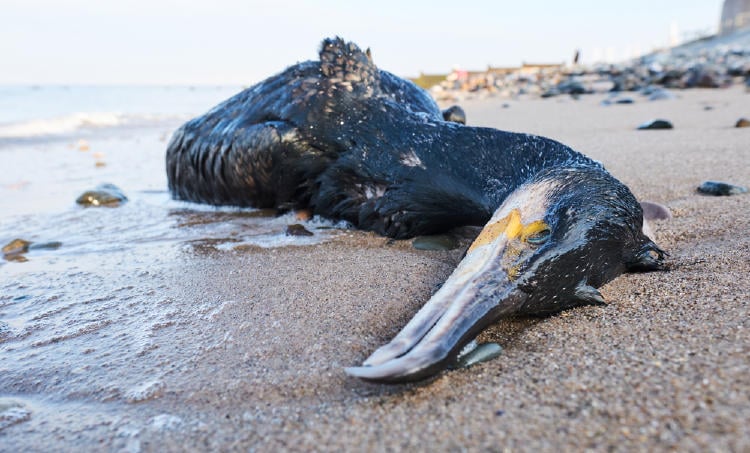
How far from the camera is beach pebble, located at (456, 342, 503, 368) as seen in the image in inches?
57.9

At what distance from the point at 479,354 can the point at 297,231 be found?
5.88 ft

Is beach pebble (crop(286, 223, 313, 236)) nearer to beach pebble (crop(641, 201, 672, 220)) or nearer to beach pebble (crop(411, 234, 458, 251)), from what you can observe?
beach pebble (crop(411, 234, 458, 251))

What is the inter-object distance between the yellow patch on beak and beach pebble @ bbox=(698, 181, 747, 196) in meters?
2.02

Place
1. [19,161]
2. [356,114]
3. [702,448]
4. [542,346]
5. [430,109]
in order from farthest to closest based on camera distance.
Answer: [19,161]
[430,109]
[356,114]
[542,346]
[702,448]

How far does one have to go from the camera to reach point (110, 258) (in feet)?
9.61

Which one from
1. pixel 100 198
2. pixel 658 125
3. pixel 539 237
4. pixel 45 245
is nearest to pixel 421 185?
pixel 539 237

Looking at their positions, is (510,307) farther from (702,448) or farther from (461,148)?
(461,148)

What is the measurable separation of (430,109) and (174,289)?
2.01 meters

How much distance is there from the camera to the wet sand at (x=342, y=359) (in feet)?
3.89

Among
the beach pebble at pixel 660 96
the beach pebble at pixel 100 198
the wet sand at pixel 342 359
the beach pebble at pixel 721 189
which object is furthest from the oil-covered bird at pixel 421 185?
the beach pebble at pixel 660 96

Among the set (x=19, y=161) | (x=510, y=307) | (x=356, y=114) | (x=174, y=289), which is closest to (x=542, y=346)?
(x=510, y=307)

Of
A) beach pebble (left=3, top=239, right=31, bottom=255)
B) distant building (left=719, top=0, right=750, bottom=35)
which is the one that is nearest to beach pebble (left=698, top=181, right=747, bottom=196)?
beach pebble (left=3, top=239, right=31, bottom=255)

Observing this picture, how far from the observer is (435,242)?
2688 mm

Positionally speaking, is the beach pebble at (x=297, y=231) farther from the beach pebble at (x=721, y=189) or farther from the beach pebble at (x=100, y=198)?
the beach pebble at (x=721, y=189)
